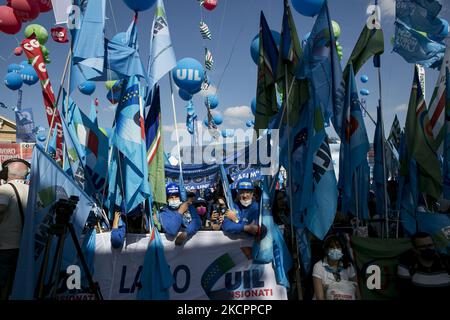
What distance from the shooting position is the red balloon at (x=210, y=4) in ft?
38.8

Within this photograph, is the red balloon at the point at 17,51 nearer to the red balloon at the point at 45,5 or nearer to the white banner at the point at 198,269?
the red balloon at the point at 45,5

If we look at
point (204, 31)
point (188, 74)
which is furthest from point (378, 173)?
point (204, 31)

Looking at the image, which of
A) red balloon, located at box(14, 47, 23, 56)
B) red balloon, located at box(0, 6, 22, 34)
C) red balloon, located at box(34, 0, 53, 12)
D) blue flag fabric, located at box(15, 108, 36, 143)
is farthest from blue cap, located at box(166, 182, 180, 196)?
red balloon, located at box(14, 47, 23, 56)

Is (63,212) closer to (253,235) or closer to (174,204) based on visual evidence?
(174,204)

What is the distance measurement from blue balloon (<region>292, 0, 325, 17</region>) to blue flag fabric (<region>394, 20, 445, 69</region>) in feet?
4.73

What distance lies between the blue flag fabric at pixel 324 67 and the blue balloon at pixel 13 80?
43.9 feet

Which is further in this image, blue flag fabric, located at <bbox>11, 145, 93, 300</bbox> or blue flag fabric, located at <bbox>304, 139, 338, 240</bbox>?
blue flag fabric, located at <bbox>304, 139, 338, 240</bbox>

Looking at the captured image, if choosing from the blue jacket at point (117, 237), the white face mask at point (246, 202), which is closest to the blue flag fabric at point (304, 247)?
the white face mask at point (246, 202)

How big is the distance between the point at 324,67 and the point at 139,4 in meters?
3.09

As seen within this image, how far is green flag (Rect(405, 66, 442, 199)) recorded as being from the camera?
436 centimetres

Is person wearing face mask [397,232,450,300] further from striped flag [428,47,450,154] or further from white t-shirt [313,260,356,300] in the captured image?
striped flag [428,47,450,154]

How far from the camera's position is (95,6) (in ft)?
14.0

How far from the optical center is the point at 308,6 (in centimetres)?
569
